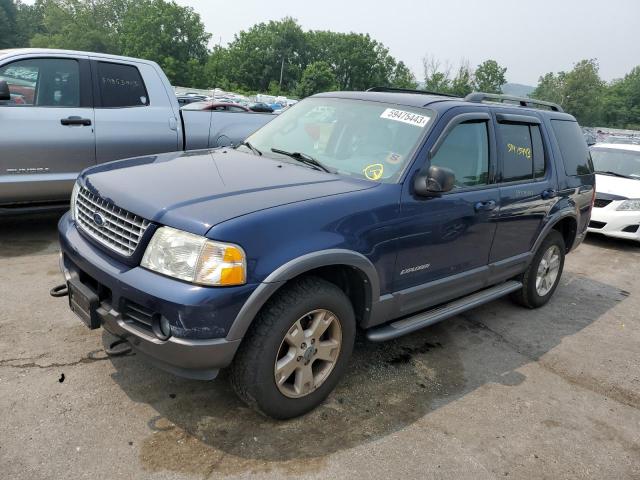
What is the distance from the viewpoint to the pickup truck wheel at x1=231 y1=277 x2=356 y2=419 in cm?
262

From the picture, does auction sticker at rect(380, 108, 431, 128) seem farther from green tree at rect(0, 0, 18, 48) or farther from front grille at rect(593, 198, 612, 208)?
green tree at rect(0, 0, 18, 48)

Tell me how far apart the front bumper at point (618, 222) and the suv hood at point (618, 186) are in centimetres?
25

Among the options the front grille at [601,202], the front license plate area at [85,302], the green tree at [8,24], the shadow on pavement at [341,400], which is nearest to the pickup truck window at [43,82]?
the front license plate area at [85,302]

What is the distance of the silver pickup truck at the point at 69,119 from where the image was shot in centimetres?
505

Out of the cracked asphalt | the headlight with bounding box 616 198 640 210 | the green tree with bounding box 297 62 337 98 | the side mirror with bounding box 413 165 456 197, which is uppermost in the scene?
the green tree with bounding box 297 62 337 98

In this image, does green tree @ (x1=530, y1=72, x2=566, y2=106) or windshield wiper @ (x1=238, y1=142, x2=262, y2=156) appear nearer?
windshield wiper @ (x1=238, y1=142, x2=262, y2=156)

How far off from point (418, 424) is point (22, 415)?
2176mm

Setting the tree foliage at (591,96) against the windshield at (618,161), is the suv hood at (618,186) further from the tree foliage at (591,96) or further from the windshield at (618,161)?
the tree foliage at (591,96)

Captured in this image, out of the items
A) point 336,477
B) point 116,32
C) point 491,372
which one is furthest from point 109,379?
point 116,32

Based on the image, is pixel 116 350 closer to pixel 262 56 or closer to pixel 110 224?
pixel 110 224

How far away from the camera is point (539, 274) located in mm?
5016

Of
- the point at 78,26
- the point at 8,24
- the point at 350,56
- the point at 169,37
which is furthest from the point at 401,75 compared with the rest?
the point at 8,24

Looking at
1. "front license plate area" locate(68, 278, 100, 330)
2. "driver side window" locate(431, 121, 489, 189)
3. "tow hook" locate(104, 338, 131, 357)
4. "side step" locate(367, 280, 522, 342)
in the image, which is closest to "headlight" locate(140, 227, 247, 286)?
"front license plate area" locate(68, 278, 100, 330)

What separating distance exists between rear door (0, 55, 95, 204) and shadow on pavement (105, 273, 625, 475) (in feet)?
9.18
